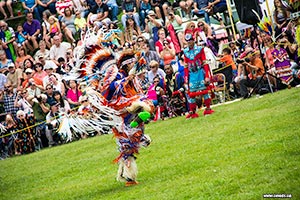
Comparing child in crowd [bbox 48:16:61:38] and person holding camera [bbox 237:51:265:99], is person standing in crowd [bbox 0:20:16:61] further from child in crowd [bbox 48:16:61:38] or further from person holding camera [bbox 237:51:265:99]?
person holding camera [bbox 237:51:265:99]

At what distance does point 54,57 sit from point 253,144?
12.3m

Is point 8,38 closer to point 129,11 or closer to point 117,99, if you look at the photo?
point 129,11

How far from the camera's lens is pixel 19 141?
19938 mm

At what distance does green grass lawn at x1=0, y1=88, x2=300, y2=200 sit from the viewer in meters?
8.77

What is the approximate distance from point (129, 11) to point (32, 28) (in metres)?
3.58

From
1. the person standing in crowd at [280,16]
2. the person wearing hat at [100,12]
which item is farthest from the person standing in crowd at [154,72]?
the person wearing hat at [100,12]

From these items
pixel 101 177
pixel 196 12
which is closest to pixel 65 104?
pixel 196 12

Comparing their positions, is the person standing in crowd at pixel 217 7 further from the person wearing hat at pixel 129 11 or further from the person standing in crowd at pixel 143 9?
the person wearing hat at pixel 129 11

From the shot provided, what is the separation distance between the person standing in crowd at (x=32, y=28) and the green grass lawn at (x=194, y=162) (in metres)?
6.21

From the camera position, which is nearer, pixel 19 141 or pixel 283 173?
pixel 283 173

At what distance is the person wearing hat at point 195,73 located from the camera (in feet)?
53.8

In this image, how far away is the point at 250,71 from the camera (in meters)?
18.2

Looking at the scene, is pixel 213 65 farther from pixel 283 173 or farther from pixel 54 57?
pixel 283 173

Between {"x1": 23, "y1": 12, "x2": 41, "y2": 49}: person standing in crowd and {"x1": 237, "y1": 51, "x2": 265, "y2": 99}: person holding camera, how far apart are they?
26.8ft
